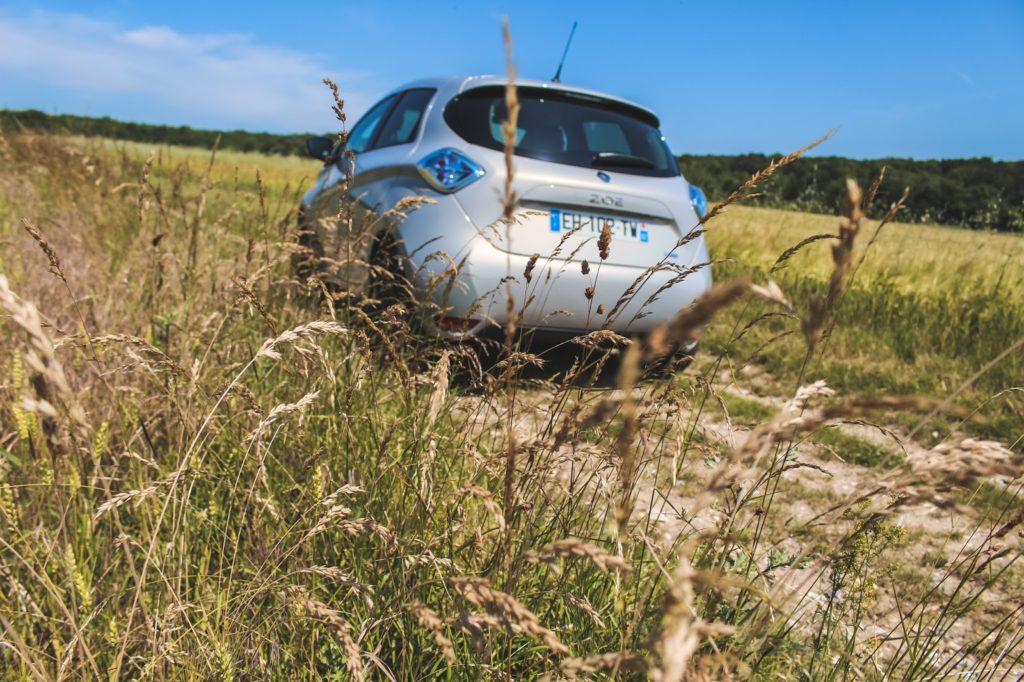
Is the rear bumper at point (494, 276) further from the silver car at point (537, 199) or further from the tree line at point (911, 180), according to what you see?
the tree line at point (911, 180)

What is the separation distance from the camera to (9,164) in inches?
310

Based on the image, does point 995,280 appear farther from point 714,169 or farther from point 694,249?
point 714,169

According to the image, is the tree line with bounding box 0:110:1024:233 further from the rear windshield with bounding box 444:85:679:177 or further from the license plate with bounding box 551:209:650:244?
the license plate with bounding box 551:209:650:244

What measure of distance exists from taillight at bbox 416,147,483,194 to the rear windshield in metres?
0.17

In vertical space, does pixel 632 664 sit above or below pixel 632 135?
below

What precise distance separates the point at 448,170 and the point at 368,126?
8.13 feet

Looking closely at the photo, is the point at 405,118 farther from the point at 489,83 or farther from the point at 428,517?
the point at 428,517

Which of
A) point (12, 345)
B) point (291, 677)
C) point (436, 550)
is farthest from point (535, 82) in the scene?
point (291, 677)

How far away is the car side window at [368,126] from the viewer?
5.53 m

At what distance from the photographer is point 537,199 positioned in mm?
3883

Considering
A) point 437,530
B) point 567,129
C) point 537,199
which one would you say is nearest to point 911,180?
point 567,129

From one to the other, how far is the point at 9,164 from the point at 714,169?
48639mm

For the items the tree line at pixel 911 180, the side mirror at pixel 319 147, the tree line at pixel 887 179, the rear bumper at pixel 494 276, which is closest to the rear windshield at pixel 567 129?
the rear bumper at pixel 494 276

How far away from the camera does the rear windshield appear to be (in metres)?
4.09
